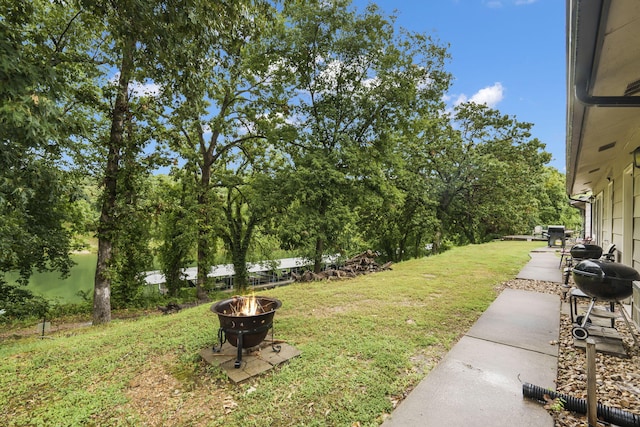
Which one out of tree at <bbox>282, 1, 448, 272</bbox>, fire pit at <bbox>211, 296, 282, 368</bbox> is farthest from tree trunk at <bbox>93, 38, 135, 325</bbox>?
fire pit at <bbox>211, 296, 282, 368</bbox>

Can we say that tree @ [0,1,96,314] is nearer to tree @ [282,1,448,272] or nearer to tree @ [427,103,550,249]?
tree @ [282,1,448,272]

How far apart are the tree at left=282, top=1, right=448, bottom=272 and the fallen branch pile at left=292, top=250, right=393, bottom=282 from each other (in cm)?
146

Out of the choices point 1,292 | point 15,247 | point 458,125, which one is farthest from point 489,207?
point 1,292

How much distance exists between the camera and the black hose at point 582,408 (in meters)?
2.08

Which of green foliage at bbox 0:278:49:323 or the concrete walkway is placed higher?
the concrete walkway

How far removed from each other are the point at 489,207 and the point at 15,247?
18.7 metres

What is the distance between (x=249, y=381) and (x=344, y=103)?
9943 millimetres

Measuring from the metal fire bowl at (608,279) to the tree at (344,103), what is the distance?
6965 millimetres

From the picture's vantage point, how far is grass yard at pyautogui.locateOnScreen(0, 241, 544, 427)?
8.17 feet

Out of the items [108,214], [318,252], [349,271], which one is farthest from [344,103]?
[108,214]

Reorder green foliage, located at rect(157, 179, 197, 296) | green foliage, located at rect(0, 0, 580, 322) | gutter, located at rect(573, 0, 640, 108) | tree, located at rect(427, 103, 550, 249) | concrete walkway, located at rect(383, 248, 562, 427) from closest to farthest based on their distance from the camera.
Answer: gutter, located at rect(573, 0, 640, 108) < concrete walkway, located at rect(383, 248, 562, 427) < green foliage, located at rect(0, 0, 580, 322) < green foliage, located at rect(157, 179, 197, 296) < tree, located at rect(427, 103, 550, 249)

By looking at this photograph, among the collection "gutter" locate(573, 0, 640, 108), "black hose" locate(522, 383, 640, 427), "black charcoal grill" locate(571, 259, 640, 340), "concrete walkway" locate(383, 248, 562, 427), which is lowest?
"concrete walkway" locate(383, 248, 562, 427)

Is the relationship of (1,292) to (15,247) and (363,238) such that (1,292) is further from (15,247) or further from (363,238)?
(363,238)

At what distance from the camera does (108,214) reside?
7906 millimetres
